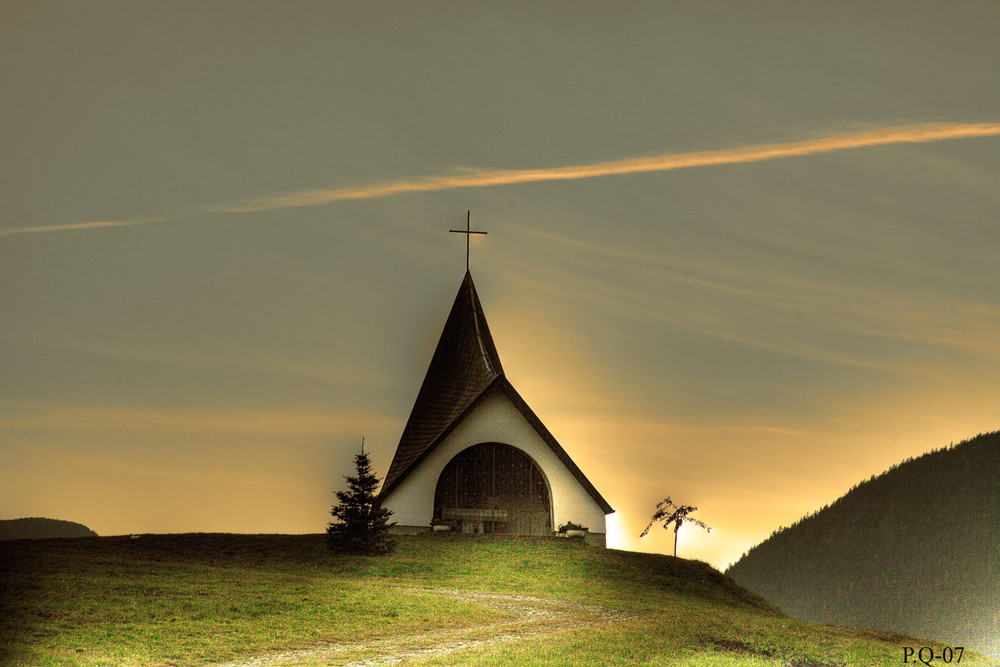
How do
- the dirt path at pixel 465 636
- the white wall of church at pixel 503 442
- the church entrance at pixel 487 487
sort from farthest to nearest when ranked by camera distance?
the church entrance at pixel 487 487, the white wall of church at pixel 503 442, the dirt path at pixel 465 636

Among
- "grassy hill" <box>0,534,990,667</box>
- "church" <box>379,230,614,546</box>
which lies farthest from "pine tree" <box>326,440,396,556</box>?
"church" <box>379,230,614,546</box>

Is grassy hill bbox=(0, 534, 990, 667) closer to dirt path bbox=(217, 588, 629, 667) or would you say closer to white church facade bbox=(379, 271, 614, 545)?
dirt path bbox=(217, 588, 629, 667)

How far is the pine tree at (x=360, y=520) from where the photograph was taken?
30031 millimetres

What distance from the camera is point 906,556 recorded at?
108 meters

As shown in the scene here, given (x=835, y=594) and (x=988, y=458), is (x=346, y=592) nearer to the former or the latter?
(x=835, y=594)

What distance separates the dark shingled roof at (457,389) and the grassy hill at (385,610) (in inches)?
200

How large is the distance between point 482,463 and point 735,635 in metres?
17.3

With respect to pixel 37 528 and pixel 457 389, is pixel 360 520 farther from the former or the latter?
pixel 37 528

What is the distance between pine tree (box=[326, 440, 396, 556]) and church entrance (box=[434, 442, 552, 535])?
568 centimetres

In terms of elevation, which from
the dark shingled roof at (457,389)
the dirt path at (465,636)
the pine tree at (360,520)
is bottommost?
the dirt path at (465,636)

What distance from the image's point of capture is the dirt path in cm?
1664

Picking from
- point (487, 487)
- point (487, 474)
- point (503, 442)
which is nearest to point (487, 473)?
point (487, 474)

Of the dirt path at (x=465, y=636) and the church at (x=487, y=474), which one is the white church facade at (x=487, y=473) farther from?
the dirt path at (x=465, y=636)

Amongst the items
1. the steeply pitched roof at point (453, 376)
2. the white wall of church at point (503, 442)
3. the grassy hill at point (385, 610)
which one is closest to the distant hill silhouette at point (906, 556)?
the white wall of church at point (503, 442)
